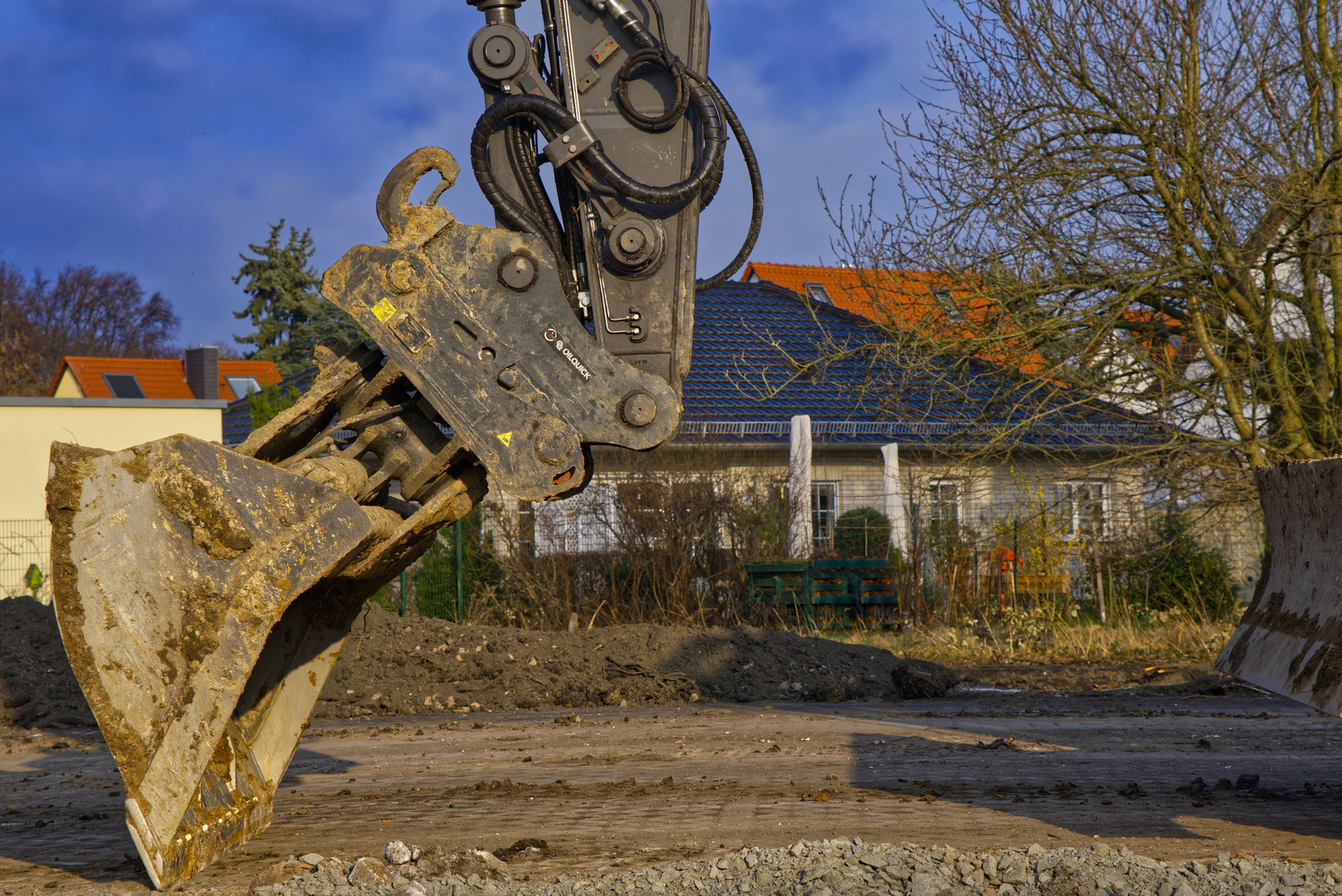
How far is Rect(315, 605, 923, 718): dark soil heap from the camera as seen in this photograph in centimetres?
1044

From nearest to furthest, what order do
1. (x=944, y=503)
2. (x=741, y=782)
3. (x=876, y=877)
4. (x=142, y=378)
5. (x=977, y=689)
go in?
(x=876, y=877), (x=741, y=782), (x=977, y=689), (x=944, y=503), (x=142, y=378)

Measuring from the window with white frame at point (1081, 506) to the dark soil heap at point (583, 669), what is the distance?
300 centimetres

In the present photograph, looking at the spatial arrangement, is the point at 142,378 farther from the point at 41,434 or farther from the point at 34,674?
the point at 34,674

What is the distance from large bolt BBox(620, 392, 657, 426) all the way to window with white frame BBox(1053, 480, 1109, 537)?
944 centimetres

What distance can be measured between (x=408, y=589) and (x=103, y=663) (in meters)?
11.0

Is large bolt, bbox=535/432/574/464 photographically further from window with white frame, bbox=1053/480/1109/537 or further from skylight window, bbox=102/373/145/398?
skylight window, bbox=102/373/145/398

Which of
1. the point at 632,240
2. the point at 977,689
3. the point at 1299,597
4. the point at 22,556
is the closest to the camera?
the point at 632,240

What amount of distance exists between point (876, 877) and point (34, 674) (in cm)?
948

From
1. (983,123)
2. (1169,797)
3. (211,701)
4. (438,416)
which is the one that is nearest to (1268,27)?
(983,123)

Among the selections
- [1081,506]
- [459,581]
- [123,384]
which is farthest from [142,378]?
[1081,506]

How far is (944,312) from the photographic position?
1180 centimetres

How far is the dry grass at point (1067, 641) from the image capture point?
12.4 metres

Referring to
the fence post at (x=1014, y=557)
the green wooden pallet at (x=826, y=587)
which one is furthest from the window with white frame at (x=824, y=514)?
the fence post at (x=1014, y=557)

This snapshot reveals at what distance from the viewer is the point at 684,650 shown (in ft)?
37.0
